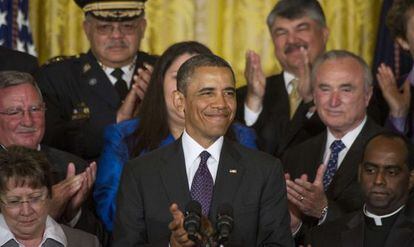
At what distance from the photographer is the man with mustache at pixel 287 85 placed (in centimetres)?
675

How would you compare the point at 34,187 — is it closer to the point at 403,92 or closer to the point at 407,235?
the point at 407,235

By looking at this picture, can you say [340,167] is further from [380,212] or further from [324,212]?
[380,212]

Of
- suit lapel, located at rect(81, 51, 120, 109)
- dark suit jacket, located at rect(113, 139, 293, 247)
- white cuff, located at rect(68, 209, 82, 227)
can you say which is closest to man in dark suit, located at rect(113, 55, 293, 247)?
dark suit jacket, located at rect(113, 139, 293, 247)

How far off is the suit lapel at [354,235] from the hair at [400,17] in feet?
5.44

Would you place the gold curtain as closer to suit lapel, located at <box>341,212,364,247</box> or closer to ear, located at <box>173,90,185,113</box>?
suit lapel, located at <box>341,212,364,247</box>

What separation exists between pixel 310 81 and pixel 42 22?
6.96ft

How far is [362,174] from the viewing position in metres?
5.60

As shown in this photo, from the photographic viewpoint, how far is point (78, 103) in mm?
6754

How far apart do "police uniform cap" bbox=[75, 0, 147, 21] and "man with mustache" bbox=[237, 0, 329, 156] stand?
0.72 m

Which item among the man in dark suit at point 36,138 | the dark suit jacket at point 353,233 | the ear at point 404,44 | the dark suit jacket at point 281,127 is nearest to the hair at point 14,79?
the man in dark suit at point 36,138

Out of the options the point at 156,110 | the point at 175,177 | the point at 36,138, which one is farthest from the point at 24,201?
the point at 156,110

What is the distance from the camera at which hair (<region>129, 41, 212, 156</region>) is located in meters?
5.89

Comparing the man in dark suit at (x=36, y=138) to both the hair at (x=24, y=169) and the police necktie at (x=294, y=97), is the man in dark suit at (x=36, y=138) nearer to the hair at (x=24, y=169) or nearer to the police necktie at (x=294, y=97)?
the hair at (x=24, y=169)

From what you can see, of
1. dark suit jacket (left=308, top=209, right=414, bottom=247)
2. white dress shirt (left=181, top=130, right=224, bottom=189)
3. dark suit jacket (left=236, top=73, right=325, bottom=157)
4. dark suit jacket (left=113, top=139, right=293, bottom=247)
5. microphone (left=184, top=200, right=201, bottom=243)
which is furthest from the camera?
dark suit jacket (left=236, top=73, right=325, bottom=157)
